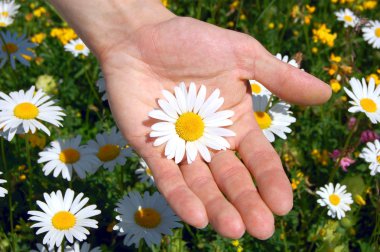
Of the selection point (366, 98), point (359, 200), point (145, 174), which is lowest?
point (359, 200)

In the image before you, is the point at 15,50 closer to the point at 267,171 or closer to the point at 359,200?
the point at 267,171

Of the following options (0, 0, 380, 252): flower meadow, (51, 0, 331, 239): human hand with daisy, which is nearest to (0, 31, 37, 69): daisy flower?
(0, 0, 380, 252): flower meadow

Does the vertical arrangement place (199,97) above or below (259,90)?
above

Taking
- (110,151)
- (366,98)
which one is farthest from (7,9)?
(366,98)

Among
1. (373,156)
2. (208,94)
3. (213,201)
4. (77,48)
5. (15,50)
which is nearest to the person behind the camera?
(213,201)

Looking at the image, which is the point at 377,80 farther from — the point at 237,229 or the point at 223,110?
the point at 237,229

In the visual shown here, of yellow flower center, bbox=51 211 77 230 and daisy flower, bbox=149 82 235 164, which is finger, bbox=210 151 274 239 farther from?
yellow flower center, bbox=51 211 77 230

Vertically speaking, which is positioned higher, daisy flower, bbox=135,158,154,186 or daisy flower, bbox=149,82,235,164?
daisy flower, bbox=149,82,235,164
